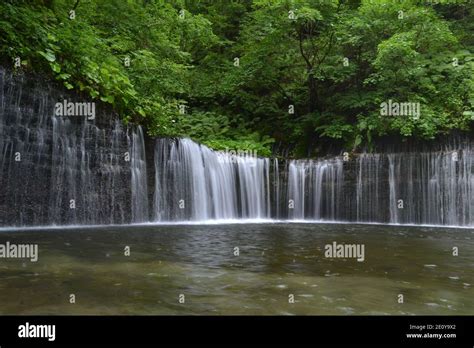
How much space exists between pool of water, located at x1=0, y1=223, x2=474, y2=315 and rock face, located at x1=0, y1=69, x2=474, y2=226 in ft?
13.4

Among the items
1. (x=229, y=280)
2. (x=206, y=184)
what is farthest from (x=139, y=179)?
(x=229, y=280)

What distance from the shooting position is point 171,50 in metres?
17.6

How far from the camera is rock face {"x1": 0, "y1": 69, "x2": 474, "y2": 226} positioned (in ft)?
38.9

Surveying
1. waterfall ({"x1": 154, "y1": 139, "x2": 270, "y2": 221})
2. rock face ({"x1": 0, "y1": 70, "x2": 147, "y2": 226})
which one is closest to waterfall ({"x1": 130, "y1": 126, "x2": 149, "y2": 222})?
rock face ({"x1": 0, "y1": 70, "x2": 147, "y2": 226})

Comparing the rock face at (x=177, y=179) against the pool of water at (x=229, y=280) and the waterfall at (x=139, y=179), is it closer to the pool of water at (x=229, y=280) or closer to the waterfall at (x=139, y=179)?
the waterfall at (x=139, y=179)

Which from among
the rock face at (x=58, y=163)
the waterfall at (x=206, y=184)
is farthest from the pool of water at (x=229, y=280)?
the waterfall at (x=206, y=184)

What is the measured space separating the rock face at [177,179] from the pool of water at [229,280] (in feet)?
13.4

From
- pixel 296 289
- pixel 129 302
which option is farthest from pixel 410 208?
pixel 129 302

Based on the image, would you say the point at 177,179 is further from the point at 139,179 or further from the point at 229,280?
the point at 229,280

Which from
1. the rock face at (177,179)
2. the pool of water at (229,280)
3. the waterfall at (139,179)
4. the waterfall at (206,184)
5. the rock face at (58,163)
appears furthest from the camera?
the waterfall at (206,184)

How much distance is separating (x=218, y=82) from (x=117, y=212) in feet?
42.5

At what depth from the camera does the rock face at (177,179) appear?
11.8 meters

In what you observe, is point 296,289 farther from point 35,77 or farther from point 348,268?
point 35,77

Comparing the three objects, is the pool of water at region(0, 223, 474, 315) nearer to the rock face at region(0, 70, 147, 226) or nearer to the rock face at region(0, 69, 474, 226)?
the rock face at region(0, 70, 147, 226)
